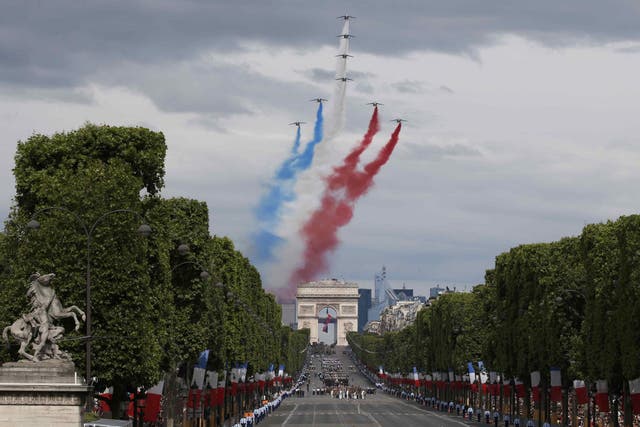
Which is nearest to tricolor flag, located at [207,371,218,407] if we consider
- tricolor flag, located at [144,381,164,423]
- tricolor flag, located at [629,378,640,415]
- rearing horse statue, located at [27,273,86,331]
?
tricolor flag, located at [144,381,164,423]

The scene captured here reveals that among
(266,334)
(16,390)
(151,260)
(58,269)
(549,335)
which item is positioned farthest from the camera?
(266,334)

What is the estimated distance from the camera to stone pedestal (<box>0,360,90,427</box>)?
169 ft

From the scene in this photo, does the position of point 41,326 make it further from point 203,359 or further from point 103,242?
point 203,359

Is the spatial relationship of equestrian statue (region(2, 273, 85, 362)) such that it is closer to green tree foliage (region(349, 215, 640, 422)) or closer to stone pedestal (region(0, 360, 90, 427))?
stone pedestal (region(0, 360, 90, 427))

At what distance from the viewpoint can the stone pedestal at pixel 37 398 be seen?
51625 millimetres

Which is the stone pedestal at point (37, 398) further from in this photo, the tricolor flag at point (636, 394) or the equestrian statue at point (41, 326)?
the tricolor flag at point (636, 394)

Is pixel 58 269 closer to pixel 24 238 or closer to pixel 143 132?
pixel 24 238

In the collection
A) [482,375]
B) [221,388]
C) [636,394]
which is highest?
[482,375]

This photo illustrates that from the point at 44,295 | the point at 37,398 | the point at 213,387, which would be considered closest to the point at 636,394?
the point at 213,387

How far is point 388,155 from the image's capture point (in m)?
168

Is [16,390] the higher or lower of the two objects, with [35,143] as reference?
lower

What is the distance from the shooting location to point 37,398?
51656mm

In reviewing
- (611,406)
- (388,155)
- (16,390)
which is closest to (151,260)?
(16,390)

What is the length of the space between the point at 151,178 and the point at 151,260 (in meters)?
4.51
